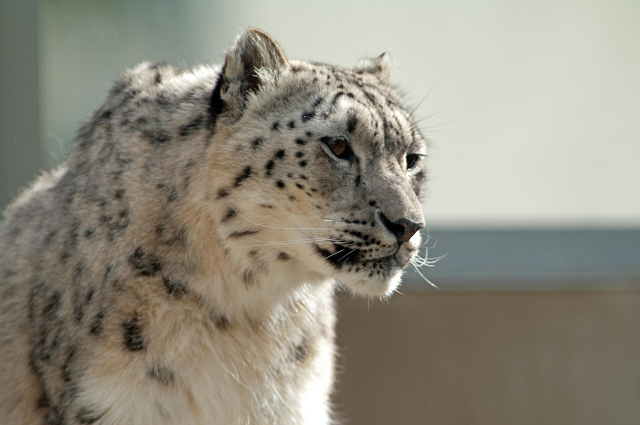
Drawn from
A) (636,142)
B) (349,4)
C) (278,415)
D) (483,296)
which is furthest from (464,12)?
(278,415)

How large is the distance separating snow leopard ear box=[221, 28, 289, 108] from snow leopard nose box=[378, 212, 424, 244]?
2.79 ft

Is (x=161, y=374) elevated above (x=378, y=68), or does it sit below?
below

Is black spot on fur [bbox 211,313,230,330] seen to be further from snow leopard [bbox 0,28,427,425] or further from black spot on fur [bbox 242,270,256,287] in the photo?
black spot on fur [bbox 242,270,256,287]

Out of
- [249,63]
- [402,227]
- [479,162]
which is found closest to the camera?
[402,227]

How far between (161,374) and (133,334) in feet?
0.66

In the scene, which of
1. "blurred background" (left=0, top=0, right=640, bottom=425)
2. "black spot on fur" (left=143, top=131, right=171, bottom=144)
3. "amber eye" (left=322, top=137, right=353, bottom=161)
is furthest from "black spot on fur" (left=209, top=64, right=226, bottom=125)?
"blurred background" (left=0, top=0, right=640, bottom=425)

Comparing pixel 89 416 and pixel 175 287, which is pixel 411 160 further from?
pixel 89 416

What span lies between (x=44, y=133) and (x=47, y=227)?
259 cm

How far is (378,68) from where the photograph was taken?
11.8 ft

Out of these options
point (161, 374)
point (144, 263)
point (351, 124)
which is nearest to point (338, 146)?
point (351, 124)

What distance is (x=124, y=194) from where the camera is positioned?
2.81 meters

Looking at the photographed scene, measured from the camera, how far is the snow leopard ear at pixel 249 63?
284 centimetres

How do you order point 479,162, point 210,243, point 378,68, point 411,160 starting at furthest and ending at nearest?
point 479,162 < point 378,68 < point 411,160 < point 210,243

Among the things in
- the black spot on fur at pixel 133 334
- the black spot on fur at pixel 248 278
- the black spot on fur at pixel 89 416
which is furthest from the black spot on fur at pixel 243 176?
the black spot on fur at pixel 89 416
